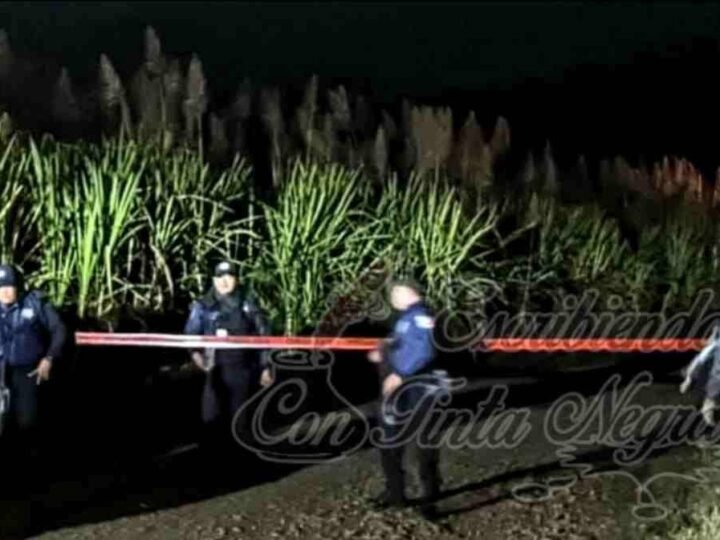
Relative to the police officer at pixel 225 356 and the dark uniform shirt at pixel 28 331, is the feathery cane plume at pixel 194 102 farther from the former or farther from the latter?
the dark uniform shirt at pixel 28 331

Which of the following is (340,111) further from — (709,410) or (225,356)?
(709,410)

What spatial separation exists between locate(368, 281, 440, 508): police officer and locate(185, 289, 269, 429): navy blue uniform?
1329 mm

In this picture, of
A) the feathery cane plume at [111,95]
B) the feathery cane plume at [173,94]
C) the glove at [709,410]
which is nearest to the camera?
the glove at [709,410]

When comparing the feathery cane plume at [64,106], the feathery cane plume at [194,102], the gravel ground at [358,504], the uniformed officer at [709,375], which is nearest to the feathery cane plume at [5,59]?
the feathery cane plume at [64,106]

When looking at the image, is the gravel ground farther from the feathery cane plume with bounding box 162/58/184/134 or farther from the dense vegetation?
the feathery cane plume with bounding box 162/58/184/134

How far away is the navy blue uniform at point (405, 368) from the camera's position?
10.2 metres

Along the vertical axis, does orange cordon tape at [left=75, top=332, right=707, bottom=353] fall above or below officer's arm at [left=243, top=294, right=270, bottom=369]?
below

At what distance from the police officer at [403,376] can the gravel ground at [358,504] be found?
0.53 ft

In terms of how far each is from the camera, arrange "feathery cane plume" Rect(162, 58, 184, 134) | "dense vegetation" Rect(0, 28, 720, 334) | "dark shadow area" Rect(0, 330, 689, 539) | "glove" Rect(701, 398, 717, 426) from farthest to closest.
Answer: "feathery cane plume" Rect(162, 58, 184, 134), "dense vegetation" Rect(0, 28, 720, 334), "glove" Rect(701, 398, 717, 426), "dark shadow area" Rect(0, 330, 689, 539)

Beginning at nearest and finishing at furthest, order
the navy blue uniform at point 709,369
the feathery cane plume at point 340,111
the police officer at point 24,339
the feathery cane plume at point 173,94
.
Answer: the police officer at point 24,339 < the navy blue uniform at point 709,369 < the feathery cane plume at point 173,94 < the feathery cane plume at point 340,111

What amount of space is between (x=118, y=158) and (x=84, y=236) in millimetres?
694

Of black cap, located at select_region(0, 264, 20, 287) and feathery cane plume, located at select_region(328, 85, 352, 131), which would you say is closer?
black cap, located at select_region(0, 264, 20, 287)

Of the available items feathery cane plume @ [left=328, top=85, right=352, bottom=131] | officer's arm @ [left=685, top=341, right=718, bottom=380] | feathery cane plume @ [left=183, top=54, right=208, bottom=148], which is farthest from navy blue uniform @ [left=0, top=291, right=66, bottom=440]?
feathery cane plume @ [left=328, top=85, right=352, bottom=131]

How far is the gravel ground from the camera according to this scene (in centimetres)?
1014
